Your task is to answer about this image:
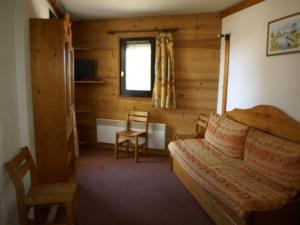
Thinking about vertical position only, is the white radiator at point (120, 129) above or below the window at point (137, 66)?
below

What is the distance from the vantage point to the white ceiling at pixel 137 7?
127 inches

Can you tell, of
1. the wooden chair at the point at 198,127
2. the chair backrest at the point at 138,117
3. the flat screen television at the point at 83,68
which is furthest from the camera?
the flat screen television at the point at 83,68

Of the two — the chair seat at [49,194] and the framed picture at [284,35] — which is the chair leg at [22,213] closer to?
the chair seat at [49,194]

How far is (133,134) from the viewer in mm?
3838

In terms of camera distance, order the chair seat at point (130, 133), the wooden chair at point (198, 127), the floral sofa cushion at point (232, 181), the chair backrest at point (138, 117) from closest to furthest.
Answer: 1. the floral sofa cushion at point (232, 181)
2. the wooden chair at point (198, 127)
3. the chair seat at point (130, 133)
4. the chair backrest at point (138, 117)

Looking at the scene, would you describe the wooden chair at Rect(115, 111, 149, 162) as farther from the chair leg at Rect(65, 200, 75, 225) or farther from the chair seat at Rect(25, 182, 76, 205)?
the chair leg at Rect(65, 200, 75, 225)

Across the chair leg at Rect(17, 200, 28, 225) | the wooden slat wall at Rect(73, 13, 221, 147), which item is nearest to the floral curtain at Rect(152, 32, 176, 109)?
the wooden slat wall at Rect(73, 13, 221, 147)

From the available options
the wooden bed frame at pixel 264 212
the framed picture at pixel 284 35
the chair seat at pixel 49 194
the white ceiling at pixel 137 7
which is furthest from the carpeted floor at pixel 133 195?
the white ceiling at pixel 137 7

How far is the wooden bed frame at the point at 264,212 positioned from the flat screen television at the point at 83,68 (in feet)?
7.07

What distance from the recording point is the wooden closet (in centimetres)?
222

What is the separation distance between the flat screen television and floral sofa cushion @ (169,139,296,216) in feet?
7.28

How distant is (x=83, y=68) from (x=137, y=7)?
1449mm

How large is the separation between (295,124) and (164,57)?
7.21ft

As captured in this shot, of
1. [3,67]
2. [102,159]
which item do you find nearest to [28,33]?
[3,67]
